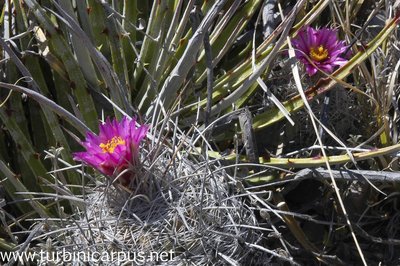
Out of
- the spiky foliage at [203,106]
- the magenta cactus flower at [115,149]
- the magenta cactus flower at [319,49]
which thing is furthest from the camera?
the magenta cactus flower at [319,49]

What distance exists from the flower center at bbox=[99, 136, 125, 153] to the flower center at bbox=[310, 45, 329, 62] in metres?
0.51

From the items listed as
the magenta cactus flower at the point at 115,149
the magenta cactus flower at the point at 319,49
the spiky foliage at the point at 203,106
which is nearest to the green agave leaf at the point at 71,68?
the spiky foliage at the point at 203,106

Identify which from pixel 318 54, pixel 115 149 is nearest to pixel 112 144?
pixel 115 149

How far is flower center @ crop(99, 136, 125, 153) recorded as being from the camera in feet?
4.02

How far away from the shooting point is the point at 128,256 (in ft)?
3.92

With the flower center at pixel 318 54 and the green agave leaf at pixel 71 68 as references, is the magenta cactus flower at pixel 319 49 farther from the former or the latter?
the green agave leaf at pixel 71 68

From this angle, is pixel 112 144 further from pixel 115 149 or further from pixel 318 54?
pixel 318 54

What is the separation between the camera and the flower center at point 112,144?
1.23 m

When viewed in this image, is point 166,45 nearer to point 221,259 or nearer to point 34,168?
point 34,168

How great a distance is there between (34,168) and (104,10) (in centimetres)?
38

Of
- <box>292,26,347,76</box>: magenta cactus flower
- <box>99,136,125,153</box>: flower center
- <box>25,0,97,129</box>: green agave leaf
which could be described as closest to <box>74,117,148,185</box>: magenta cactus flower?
<box>99,136,125,153</box>: flower center

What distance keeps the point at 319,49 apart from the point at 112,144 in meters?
0.56

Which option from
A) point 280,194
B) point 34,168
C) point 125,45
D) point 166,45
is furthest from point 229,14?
point 34,168

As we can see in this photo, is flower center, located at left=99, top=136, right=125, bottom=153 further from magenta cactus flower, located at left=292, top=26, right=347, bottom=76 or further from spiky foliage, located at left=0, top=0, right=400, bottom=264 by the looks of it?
magenta cactus flower, located at left=292, top=26, right=347, bottom=76
